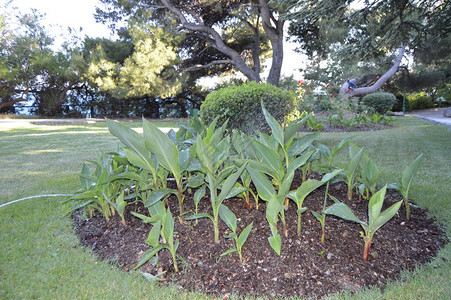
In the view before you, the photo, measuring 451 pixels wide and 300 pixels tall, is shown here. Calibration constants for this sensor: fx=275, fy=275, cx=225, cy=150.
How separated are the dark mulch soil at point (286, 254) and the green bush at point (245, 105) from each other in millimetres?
2424

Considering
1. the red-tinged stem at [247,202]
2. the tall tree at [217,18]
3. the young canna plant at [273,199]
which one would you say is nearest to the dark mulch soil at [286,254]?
the red-tinged stem at [247,202]

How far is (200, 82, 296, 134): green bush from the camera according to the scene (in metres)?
4.23

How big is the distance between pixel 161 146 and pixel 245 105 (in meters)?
2.79

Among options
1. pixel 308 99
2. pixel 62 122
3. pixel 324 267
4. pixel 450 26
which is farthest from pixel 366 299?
pixel 62 122

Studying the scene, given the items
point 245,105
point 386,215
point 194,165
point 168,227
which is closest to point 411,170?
point 386,215

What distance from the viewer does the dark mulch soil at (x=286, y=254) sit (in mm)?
1401

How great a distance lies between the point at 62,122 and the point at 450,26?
14107 millimetres

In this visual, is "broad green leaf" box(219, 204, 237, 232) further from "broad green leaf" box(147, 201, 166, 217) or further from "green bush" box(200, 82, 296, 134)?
"green bush" box(200, 82, 296, 134)

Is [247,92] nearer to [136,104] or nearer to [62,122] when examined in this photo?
[62,122]

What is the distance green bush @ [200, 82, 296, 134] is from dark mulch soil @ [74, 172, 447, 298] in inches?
95.4

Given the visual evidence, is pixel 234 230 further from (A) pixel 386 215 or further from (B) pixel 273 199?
(A) pixel 386 215

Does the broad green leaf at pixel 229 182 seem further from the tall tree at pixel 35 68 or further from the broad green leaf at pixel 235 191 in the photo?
the tall tree at pixel 35 68

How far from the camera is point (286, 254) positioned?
1.57 meters

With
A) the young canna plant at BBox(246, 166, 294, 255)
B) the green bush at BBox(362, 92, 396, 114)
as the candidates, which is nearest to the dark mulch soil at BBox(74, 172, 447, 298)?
the young canna plant at BBox(246, 166, 294, 255)
